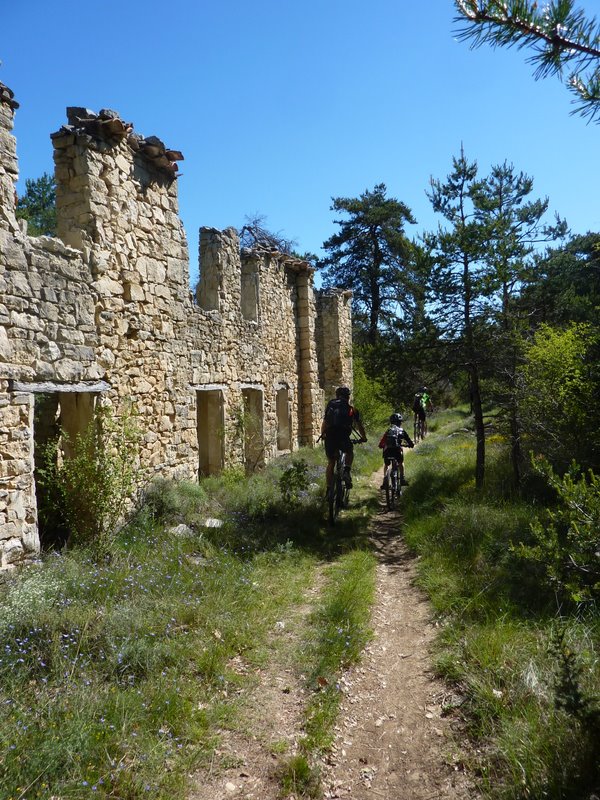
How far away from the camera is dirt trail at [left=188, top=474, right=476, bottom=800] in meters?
3.03

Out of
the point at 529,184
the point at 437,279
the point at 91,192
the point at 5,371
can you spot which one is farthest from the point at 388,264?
the point at 5,371

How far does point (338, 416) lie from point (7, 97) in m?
5.54

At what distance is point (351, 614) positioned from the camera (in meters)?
4.93

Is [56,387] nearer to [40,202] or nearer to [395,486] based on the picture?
[395,486]

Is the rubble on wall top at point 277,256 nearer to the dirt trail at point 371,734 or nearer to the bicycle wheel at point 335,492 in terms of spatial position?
the bicycle wheel at point 335,492

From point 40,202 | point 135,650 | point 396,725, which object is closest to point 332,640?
point 396,725

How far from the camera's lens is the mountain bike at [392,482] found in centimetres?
959

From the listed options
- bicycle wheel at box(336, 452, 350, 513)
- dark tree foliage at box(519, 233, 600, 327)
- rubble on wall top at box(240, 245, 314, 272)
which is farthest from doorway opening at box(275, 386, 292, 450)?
dark tree foliage at box(519, 233, 600, 327)

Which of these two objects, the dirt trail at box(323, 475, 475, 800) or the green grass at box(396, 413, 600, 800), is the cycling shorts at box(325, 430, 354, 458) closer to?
the green grass at box(396, 413, 600, 800)

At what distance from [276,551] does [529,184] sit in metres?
9.00

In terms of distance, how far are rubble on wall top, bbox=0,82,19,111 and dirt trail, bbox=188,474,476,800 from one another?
5.65 meters

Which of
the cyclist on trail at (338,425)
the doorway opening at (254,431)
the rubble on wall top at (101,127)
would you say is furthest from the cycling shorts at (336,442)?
the rubble on wall top at (101,127)

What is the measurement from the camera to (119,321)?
7082mm

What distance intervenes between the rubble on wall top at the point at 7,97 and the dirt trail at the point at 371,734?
5.65 meters
